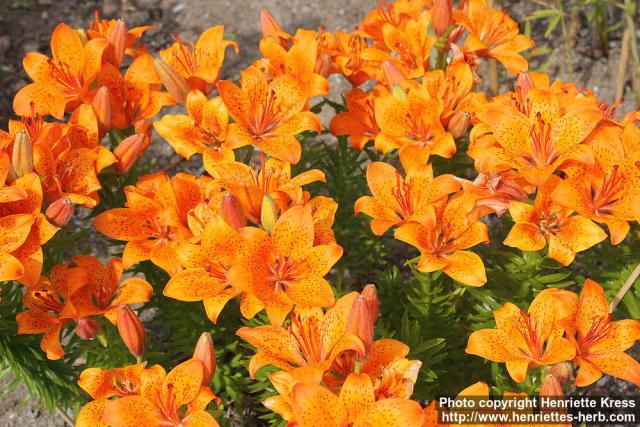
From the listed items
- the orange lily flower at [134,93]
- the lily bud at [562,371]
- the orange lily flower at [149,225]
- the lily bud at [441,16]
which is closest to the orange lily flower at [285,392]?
the orange lily flower at [149,225]

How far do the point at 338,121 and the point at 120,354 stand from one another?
0.86 m

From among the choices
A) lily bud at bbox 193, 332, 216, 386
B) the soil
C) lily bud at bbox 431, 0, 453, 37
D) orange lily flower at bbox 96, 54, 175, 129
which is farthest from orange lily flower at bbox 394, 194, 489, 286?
the soil

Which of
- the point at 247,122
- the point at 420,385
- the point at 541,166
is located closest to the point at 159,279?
the point at 247,122

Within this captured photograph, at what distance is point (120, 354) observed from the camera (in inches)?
75.1

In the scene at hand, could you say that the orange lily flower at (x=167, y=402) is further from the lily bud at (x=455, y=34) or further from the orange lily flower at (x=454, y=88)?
the lily bud at (x=455, y=34)

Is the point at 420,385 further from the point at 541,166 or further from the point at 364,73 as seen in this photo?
the point at 364,73

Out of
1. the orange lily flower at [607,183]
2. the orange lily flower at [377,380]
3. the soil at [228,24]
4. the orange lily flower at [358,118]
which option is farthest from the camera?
the soil at [228,24]

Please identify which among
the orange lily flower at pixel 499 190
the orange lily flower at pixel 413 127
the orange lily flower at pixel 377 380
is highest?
the orange lily flower at pixel 413 127

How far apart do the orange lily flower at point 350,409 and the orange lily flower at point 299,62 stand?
0.91 m

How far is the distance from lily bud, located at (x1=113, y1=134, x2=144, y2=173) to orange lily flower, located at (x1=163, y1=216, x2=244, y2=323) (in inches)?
14.1

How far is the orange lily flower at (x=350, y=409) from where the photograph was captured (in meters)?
1.25

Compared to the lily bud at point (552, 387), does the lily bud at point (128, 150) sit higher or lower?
higher

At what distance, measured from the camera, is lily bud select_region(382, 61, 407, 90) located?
1.95 metres

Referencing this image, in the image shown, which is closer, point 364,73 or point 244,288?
point 244,288
